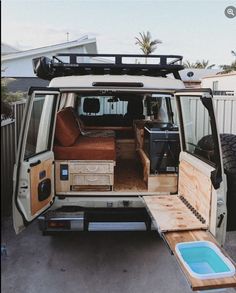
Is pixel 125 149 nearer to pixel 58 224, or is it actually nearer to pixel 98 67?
pixel 98 67

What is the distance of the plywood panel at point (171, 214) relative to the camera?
3430 mm

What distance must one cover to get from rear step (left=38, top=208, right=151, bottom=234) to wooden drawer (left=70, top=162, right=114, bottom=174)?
1.52 feet

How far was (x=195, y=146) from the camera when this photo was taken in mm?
4125

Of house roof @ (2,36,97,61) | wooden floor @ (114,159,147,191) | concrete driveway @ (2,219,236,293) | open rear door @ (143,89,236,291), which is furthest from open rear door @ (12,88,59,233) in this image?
house roof @ (2,36,97,61)

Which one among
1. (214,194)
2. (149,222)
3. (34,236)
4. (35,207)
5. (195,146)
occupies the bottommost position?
(34,236)

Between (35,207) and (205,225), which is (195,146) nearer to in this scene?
(205,225)

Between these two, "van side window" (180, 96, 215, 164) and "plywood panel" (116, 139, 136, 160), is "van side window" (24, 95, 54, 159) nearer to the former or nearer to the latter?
"van side window" (180, 96, 215, 164)

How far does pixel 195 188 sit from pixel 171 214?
0.38m

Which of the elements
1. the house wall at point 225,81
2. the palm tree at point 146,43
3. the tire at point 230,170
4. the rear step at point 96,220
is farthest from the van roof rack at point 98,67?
the palm tree at point 146,43

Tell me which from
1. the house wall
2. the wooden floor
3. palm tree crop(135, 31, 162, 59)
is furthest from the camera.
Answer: palm tree crop(135, 31, 162, 59)

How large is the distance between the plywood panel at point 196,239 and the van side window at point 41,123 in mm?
1712

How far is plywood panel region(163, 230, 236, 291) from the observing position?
2515mm

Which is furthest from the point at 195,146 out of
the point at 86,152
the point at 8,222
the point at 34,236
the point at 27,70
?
the point at 27,70

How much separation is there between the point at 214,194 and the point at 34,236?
281cm
